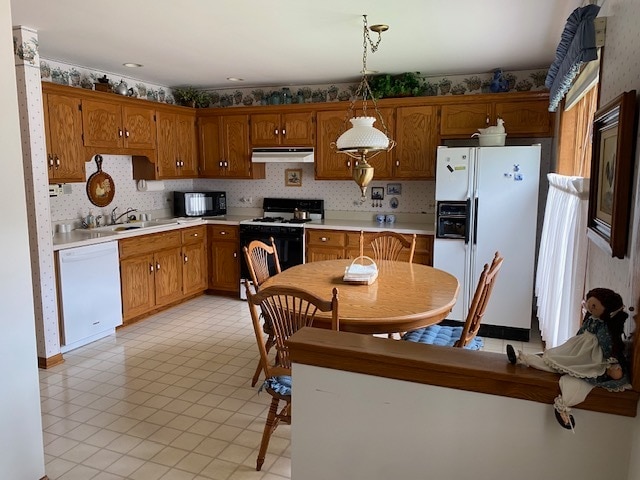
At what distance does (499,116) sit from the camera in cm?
458

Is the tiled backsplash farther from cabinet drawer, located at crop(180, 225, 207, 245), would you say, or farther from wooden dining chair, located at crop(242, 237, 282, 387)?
wooden dining chair, located at crop(242, 237, 282, 387)

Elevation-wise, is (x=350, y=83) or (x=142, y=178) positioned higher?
(x=350, y=83)

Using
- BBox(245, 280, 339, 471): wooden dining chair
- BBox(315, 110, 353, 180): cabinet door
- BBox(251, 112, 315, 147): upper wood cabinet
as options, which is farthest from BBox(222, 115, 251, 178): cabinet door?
BBox(245, 280, 339, 471): wooden dining chair

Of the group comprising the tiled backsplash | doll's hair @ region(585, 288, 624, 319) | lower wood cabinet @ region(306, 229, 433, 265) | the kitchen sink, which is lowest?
lower wood cabinet @ region(306, 229, 433, 265)

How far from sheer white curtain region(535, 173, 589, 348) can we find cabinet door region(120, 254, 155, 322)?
3690 mm

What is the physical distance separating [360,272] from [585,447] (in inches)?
76.0

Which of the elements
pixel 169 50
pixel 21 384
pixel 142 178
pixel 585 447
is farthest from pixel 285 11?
pixel 142 178

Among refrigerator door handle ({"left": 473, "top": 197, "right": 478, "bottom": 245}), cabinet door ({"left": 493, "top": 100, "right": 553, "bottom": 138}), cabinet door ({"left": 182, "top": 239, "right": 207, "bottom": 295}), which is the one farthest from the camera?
cabinet door ({"left": 182, "top": 239, "right": 207, "bottom": 295})

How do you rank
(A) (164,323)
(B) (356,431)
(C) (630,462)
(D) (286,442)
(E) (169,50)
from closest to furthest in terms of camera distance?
(C) (630,462) → (B) (356,431) → (D) (286,442) → (E) (169,50) → (A) (164,323)

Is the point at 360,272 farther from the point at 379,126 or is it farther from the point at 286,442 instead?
the point at 379,126

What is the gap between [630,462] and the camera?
114 centimetres

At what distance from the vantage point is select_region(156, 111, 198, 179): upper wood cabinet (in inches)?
208

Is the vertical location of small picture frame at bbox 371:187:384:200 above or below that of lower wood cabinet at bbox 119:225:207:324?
above

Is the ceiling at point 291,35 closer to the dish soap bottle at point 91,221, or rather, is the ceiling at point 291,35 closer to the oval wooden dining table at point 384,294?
the dish soap bottle at point 91,221
